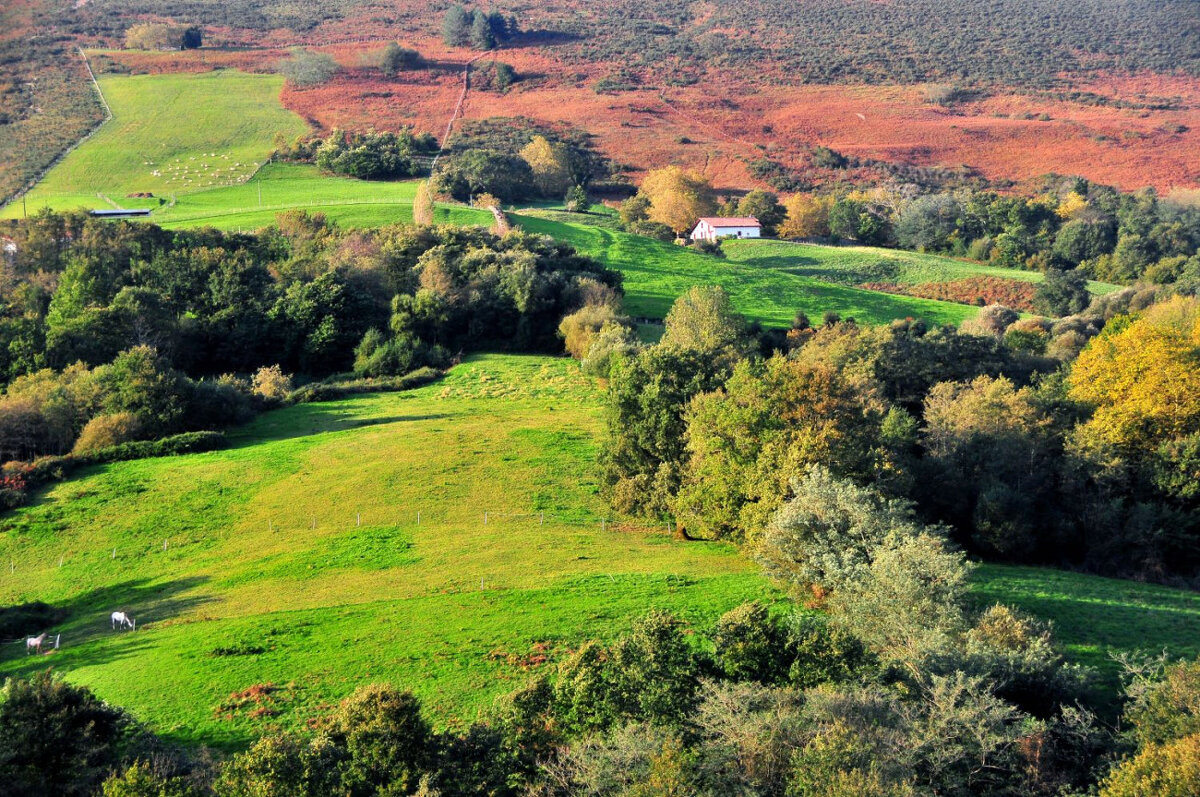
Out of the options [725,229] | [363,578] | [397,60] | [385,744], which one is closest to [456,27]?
[397,60]

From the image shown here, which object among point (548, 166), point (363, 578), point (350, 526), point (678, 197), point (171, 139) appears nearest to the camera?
point (363, 578)

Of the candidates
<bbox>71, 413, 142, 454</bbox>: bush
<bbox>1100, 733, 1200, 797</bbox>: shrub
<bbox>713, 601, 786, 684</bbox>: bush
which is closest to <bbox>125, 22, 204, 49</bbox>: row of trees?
<bbox>71, 413, 142, 454</bbox>: bush

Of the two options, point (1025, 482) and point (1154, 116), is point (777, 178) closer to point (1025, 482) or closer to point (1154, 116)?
point (1154, 116)

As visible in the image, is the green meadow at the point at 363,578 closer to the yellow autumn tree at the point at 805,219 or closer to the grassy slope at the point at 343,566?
the grassy slope at the point at 343,566

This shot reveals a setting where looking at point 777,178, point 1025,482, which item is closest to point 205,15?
point 777,178

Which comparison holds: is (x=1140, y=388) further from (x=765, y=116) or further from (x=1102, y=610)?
(x=765, y=116)

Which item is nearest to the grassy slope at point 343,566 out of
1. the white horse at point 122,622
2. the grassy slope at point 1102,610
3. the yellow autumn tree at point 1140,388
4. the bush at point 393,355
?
the white horse at point 122,622
